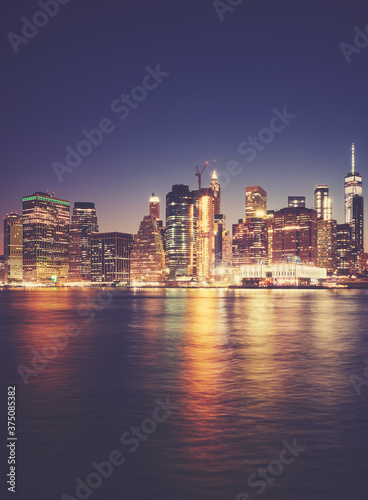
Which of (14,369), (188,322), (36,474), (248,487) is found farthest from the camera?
(188,322)

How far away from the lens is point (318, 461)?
51.3ft

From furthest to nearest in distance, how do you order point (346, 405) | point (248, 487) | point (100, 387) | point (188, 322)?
point (188, 322) < point (100, 387) < point (346, 405) < point (248, 487)

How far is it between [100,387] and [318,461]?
15104 mm

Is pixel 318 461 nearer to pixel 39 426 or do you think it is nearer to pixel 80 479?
pixel 80 479

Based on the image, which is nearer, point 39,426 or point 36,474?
point 36,474

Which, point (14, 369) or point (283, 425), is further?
point (14, 369)

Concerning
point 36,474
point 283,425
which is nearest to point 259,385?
point 283,425

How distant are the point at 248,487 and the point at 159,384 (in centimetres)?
1482

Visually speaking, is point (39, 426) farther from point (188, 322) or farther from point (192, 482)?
point (188, 322)

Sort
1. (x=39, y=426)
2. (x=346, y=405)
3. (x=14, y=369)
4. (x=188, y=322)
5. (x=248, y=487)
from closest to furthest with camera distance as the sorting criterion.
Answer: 1. (x=248, y=487)
2. (x=39, y=426)
3. (x=346, y=405)
4. (x=14, y=369)
5. (x=188, y=322)

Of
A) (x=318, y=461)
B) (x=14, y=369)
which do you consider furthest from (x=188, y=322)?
(x=318, y=461)

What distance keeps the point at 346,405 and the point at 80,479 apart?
14461 mm

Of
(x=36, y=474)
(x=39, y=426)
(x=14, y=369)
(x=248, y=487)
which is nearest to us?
(x=248, y=487)

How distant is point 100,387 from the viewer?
27.3m
